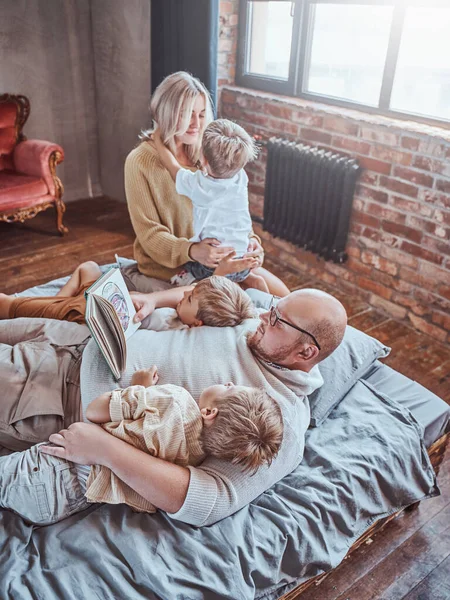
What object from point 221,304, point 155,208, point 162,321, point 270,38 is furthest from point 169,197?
point 270,38

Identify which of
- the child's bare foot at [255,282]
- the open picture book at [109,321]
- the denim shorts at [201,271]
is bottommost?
the child's bare foot at [255,282]

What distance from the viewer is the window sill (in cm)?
269

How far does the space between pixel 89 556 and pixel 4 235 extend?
317cm

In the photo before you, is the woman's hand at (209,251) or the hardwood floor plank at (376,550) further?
the woman's hand at (209,251)

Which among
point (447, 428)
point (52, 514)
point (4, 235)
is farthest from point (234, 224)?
point (4, 235)

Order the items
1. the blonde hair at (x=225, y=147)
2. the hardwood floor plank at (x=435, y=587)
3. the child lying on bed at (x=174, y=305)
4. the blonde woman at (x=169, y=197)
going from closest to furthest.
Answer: the hardwood floor plank at (x=435, y=587), the child lying on bed at (x=174, y=305), the blonde hair at (x=225, y=147), the blonde woman at (x=169, y=197)

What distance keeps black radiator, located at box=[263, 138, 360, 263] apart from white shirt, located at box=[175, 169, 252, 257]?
40.4 inches

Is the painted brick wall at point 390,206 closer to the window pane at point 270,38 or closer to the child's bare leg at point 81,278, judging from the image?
the window pane at point 270,38

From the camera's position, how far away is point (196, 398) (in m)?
1.42

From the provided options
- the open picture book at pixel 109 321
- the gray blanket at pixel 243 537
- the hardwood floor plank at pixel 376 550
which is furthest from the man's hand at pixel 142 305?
the hardwood floor plank at pixel 376 550

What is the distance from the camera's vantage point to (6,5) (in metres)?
3.90

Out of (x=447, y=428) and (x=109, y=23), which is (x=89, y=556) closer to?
(x=447, y=428)

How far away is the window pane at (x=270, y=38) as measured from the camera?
342 centimetres

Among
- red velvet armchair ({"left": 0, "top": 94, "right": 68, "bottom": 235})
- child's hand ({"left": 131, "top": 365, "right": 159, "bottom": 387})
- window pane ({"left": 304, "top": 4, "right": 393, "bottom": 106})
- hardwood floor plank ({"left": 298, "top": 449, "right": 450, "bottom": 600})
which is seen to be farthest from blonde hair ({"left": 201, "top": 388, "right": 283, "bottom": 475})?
red velvet armchair ({"left": 0, "top": 94, "right": 68, "bottom": 235})
